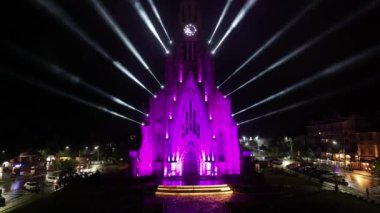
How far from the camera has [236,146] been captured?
4909cm

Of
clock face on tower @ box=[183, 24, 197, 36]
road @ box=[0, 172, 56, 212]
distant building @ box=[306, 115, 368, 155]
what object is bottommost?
road @ box=[0, 172, 56, 212]

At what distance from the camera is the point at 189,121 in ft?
154

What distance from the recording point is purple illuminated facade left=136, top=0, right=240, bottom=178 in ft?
153

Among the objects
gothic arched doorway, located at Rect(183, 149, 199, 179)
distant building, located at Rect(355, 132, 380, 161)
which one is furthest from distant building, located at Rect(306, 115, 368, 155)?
gothic arched doorway, located at Rect(183, 149, 199, 179)

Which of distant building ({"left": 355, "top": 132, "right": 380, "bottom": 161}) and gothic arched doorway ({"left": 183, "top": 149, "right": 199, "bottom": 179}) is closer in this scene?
gothic arched doorway ({"left": 183, "top": 149, "right": 199, "bottom": 179})

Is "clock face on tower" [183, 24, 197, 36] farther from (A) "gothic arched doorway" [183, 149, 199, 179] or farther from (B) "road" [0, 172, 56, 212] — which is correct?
(B) "road" [0, 172, 56, 212]

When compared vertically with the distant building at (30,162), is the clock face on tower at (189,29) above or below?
above

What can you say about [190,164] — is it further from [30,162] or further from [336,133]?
[336,133]

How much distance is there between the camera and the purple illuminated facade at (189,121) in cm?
4653

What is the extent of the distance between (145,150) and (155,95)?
9854 mm

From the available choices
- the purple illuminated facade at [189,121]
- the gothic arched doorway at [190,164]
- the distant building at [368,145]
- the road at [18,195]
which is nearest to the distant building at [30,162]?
the road at [18,195]

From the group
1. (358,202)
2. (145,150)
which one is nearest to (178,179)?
(145,150)

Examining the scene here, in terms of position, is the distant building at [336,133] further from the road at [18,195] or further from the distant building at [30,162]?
the distant building at [30,162]

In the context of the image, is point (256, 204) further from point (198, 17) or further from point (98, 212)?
point (198, 17)
